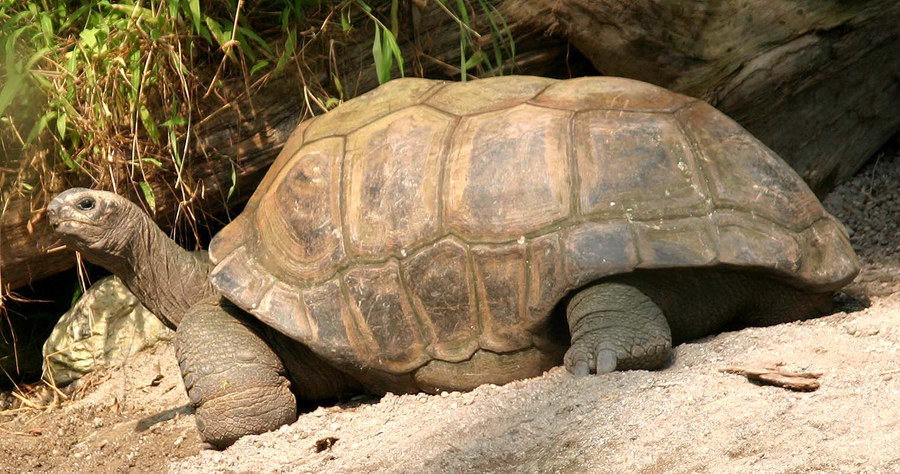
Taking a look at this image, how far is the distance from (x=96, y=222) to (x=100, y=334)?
125cm

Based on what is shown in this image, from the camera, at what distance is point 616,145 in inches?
158

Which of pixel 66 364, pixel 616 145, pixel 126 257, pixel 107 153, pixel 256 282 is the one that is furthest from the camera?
pixel 66 364

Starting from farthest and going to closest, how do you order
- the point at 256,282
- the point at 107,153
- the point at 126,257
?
the point at 107,153, the point at 126,257, the point at 256,282

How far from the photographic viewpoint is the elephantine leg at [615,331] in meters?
3.61

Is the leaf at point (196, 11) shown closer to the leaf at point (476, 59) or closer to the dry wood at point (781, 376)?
the leaf at point (476, 59)

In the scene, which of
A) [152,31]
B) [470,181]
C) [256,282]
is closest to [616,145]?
[470,181]

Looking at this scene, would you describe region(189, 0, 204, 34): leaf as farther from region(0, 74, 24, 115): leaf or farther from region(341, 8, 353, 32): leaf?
region(0, 74, 24, 115): leaf

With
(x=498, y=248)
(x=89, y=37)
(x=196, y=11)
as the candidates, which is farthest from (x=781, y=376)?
(x=89, y=37)

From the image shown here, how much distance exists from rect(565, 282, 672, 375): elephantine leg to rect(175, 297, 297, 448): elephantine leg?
142 centimetres

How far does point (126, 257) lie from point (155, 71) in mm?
988

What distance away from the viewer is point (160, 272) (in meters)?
4.85

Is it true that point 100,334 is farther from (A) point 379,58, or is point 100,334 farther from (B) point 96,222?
(A) point 379,58

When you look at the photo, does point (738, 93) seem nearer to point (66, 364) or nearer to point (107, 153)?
point (107, 153)

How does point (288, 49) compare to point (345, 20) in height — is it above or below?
below
